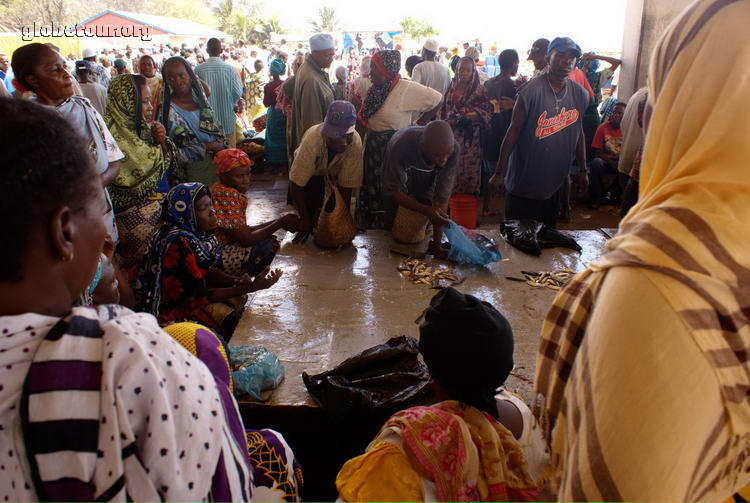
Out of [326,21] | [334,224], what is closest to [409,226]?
[334,224]

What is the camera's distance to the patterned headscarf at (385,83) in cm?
532

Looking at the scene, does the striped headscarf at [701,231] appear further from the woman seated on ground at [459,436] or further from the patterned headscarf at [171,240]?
the patterned headscarf at [171,240]

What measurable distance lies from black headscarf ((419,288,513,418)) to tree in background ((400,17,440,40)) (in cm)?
3778

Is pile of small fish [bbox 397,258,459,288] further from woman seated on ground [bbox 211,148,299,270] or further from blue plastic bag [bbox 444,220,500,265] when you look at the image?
woman seated on ground [bbox 211,148,299,270]

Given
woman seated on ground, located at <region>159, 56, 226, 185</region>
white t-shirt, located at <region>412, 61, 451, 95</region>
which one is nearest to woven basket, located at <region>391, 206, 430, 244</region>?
woman seated on ground, located at <region>159, 56, 226, 185</region>

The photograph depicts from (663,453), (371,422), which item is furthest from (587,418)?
(371,422)

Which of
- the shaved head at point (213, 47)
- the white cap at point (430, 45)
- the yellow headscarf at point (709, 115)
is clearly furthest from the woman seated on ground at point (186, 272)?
the white cap at point (430, 45)

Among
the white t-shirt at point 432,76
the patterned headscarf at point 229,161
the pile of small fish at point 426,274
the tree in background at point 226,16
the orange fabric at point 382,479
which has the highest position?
the tree in background at point 226,16

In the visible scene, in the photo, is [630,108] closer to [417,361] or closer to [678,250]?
[417,361]

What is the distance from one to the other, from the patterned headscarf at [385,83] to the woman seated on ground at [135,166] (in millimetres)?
2138

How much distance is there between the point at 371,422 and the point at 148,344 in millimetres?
1797

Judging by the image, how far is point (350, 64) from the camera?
14852 millimetres

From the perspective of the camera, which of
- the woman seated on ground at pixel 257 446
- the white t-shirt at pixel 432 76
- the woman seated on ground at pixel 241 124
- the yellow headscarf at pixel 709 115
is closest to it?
the yellow headscarf at pixel 709 115

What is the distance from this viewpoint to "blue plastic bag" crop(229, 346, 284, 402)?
95.4 inches
